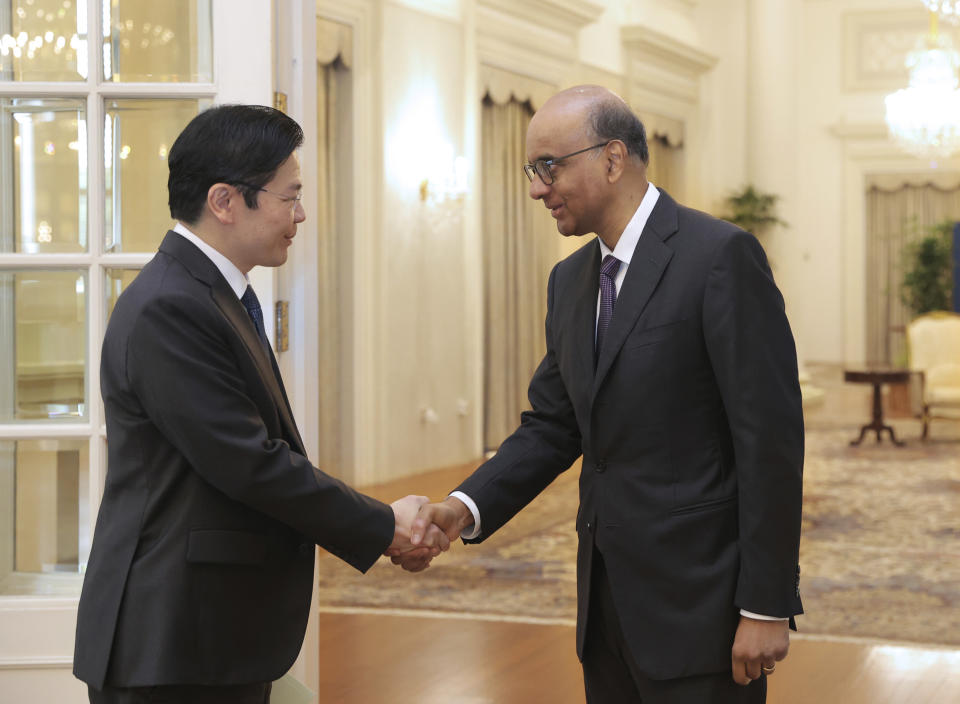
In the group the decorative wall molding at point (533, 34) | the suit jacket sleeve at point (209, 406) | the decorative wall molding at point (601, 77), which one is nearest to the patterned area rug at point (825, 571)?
the suit jacket sleeve at point (209, 406)

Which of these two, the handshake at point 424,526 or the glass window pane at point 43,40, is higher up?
the glass window pane at point 43,40

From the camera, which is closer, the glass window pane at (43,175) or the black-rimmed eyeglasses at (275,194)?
the black-rimmed eyeglasses at (275,194)

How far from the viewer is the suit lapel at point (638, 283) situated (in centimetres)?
196

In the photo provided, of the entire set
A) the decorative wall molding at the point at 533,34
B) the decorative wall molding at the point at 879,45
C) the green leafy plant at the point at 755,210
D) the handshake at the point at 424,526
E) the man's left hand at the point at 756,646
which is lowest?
the man's left hand at the point at 756,646

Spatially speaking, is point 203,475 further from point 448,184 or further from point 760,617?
point 448,184

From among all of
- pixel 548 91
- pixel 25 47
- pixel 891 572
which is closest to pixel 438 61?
pixel 548 91

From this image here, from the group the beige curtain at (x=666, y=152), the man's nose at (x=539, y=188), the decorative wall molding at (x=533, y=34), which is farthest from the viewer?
the beige curtain at (x=666, y=152)

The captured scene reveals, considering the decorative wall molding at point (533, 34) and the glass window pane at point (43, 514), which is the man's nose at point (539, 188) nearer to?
the glass window pane at point (43, 514)

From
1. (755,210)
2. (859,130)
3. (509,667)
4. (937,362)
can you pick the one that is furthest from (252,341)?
(859,130)

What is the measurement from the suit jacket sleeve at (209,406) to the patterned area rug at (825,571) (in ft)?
10.7

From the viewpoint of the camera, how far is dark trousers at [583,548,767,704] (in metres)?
1.92

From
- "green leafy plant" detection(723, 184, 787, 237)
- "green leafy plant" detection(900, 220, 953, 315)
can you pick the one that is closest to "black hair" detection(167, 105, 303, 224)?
"green leafy plant" detection(723, 184, 787, 237)

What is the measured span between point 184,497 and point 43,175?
1331 mm

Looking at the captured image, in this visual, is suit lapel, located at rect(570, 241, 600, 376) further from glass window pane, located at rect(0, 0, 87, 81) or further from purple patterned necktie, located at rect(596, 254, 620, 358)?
glass window pane, located at rect(0, 0, 87, 81)
